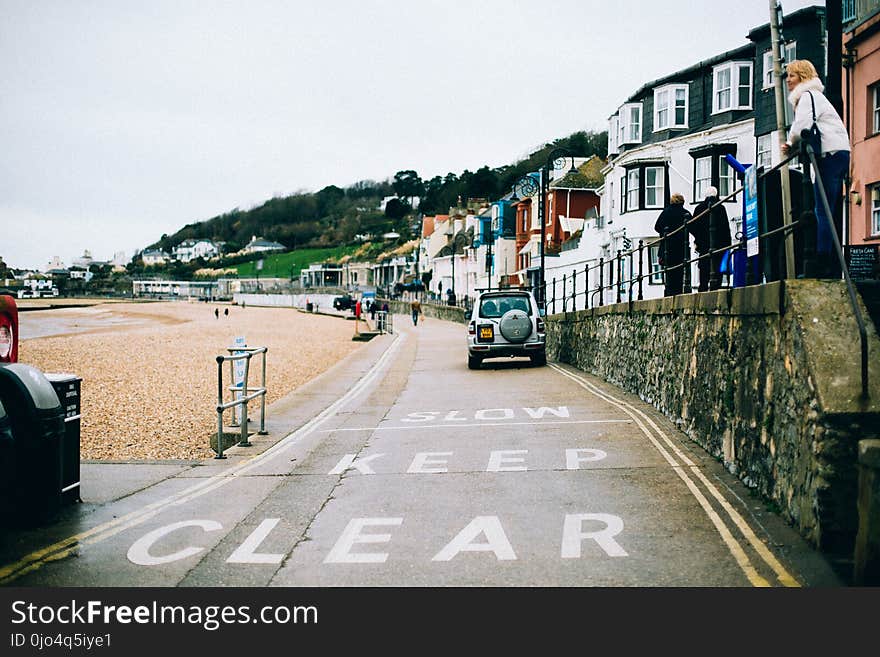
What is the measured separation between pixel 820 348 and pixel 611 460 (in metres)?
3.66

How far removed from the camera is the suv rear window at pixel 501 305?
912 inches

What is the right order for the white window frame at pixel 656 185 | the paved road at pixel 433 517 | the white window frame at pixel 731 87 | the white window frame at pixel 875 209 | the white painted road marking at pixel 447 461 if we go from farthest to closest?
the white window frame at pixel 656 185 < the white window frame at pixel 731 87 < the white window frame at pixel 875 209 < the white painted road marking at pixel 447 461 < the paved road at pixel 433 517

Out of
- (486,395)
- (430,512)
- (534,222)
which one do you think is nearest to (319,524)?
(430,512)

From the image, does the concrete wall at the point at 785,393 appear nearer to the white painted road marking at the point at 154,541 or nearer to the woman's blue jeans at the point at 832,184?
the woman's blue jeans at the point at 832,184

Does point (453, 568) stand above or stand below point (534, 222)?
below

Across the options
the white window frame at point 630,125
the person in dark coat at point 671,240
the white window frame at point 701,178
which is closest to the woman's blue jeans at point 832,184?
the person in dark coat at point 671,240

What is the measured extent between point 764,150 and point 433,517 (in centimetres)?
3210

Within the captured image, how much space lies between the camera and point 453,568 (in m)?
5.92

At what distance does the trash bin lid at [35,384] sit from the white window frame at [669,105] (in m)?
38.0

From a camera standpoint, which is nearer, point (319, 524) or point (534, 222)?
point (319, 524)

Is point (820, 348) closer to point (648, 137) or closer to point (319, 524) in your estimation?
point (319, 524)

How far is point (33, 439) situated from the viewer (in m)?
6.91

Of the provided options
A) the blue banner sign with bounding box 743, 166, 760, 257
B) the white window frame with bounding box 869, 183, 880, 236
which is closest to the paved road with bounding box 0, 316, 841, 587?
Result: the blue banner sign with bounding box 743, 166, 760, 257

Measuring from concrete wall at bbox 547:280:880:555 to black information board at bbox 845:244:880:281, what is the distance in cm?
200
